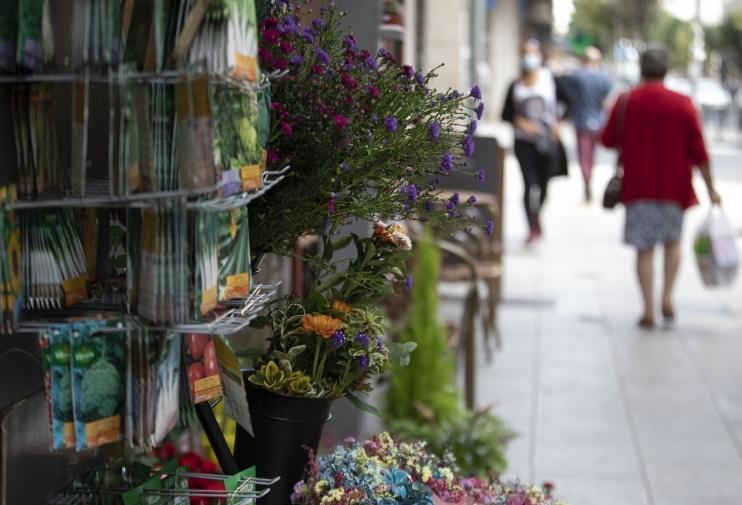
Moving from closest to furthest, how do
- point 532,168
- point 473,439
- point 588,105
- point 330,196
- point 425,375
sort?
point 330,196
point 473,439
point 425,375
point 532,168
point 588,105

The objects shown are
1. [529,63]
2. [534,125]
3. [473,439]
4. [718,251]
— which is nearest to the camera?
[473,439]

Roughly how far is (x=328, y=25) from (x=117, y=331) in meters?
0.78

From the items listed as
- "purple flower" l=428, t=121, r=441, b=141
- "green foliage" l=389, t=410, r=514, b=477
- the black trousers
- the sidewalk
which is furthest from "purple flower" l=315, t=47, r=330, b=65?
the black trousers

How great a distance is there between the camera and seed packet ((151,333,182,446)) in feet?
5.17

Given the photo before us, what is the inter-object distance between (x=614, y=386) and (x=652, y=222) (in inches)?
64.6

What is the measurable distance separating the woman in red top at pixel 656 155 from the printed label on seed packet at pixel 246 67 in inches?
235

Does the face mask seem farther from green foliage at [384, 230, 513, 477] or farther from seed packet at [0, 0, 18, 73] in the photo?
seed packet at [0, 0, 18, 73]

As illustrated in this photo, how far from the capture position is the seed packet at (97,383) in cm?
153

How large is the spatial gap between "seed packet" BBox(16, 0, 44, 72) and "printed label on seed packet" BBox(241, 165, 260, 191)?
38 cm

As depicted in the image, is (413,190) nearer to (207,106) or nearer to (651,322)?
(207,106)

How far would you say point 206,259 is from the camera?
1.58m

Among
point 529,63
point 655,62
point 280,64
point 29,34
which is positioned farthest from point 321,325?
point 529,63

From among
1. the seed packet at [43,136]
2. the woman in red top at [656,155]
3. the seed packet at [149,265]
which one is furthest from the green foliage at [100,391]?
the woman in red top at [656,155]

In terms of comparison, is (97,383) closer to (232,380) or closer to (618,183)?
(232,380)
